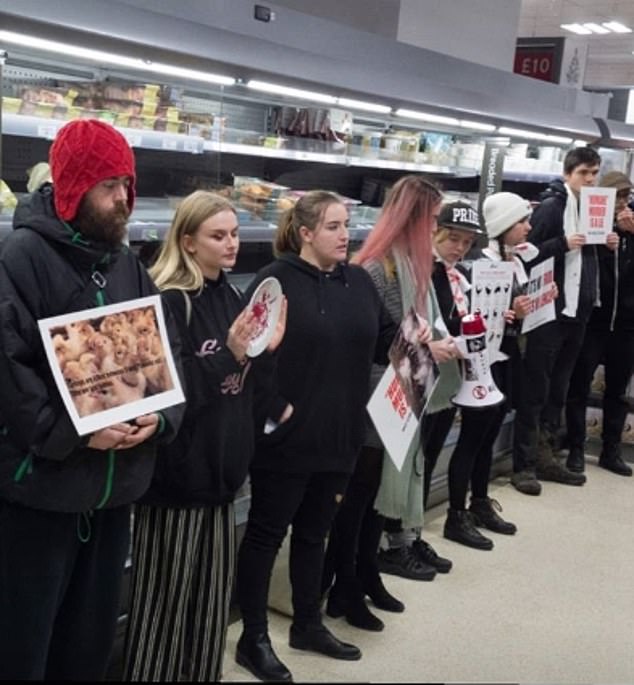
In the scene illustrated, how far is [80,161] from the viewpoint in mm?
1862

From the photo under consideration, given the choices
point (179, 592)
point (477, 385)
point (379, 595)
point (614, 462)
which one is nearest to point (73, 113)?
point (179, 592)

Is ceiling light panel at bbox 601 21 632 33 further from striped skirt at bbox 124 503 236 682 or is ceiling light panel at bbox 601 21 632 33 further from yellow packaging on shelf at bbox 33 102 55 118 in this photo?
striped skirt at bbox 124 503 236 682

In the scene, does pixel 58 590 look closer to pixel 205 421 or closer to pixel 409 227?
pixel 205 421

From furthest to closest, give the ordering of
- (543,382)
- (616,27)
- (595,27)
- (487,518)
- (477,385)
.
Answer: (595,27) → (616,27) → (543,382) → (487,518) → (477,385)

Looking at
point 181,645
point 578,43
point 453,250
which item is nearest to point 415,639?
point 181,645

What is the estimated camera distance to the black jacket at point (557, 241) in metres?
4.66

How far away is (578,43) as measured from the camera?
841 cm

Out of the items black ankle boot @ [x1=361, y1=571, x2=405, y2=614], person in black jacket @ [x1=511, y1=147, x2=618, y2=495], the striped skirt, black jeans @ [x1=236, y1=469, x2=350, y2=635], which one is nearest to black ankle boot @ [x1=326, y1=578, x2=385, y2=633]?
black ankle boot @ [x1=361, y1=571, x2=405, y2=614]

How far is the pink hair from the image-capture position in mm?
3021

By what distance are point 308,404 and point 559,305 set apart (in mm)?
2496

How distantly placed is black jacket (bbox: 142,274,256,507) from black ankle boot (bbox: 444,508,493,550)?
78.3 inches

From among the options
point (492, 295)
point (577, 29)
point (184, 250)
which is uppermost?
point (577, 29)

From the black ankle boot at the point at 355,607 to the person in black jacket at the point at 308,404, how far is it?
37cm

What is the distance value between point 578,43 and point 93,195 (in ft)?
24.8
